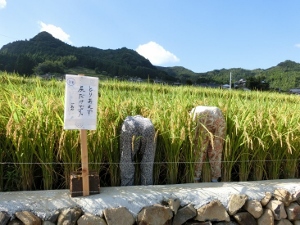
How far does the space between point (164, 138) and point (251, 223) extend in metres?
0.83

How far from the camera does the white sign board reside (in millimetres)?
1680

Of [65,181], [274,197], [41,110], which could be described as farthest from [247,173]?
[41,110]

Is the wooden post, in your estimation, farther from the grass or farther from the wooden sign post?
the grass

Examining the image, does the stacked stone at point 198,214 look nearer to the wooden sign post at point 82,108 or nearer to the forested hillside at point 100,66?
the wooden sign post at point 82,108

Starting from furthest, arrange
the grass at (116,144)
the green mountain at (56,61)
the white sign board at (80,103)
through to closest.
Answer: the green mountain at (56,61), the grass at (116,144), the white sign board at (80,103)

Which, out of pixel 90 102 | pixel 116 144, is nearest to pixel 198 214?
pixel 116 144

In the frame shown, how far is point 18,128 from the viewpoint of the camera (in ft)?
5.80

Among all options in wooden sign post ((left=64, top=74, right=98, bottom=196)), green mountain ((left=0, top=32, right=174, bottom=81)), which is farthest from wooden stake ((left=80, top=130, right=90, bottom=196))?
green mountain ((left=0, top=32, right=174, bottom=81))

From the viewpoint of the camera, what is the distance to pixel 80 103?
1.71 metres

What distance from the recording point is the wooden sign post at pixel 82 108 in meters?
1.68

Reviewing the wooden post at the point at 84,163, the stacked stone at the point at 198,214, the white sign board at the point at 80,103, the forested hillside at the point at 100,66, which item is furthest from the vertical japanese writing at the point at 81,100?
the forested hillside at the point at 100,66

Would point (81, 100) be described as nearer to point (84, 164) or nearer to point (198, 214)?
point (84, 164)

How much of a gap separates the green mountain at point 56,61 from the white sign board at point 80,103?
11.3 ft

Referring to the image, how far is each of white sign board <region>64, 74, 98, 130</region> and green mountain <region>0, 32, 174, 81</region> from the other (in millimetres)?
3442
